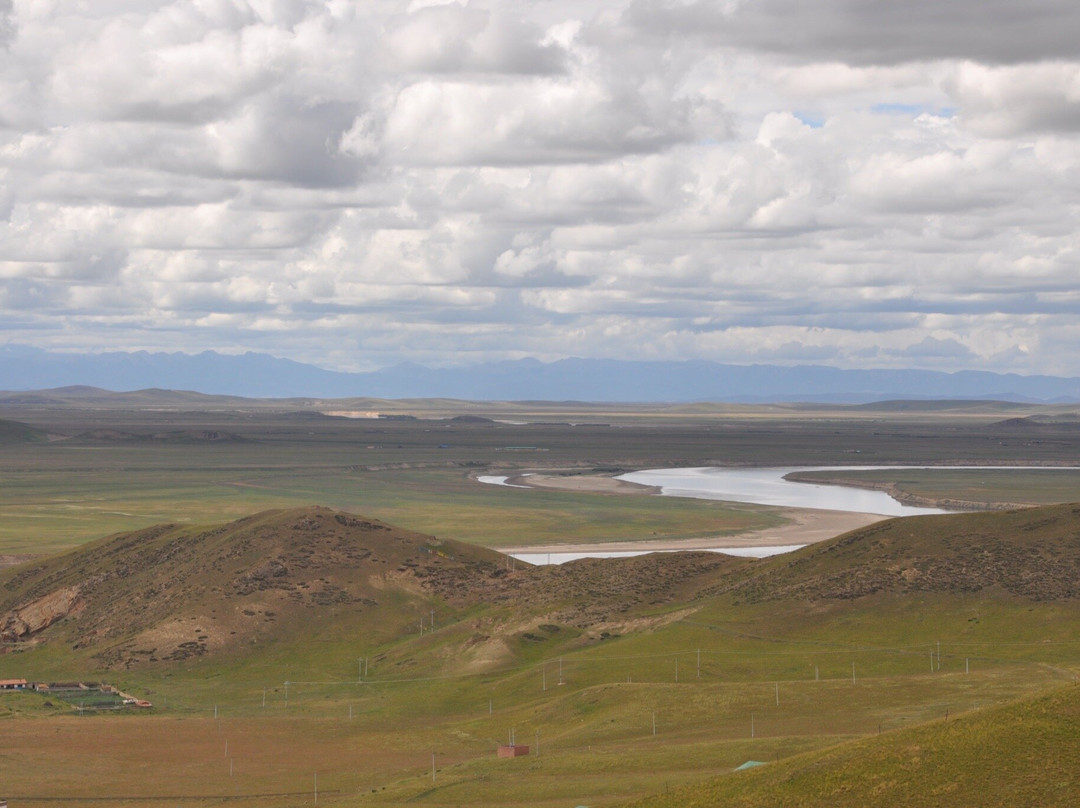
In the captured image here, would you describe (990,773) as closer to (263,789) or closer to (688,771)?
(688,771)

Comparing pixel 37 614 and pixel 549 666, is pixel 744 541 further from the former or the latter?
pixel 37 614

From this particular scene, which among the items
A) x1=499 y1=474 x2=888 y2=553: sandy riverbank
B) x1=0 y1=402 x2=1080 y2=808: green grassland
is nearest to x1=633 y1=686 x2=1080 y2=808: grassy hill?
x1=0 y1=402 x2=1080 y2=808: green grassland

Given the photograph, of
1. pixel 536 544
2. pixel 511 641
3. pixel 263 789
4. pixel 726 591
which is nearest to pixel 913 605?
pixel 726 591

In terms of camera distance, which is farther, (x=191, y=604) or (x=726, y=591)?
(x=191, y=604)

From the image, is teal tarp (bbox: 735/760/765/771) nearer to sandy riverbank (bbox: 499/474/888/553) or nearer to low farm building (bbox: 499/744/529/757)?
low farm building (bbox: 499/744/529/757)

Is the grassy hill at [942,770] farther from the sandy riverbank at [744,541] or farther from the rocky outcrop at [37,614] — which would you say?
the sandy riverbank at [744,541]

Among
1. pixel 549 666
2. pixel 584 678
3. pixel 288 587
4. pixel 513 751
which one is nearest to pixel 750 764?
pixel 513 751
